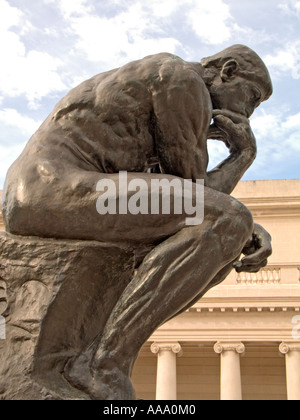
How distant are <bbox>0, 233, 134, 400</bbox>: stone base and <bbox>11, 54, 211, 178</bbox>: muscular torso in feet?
1.50

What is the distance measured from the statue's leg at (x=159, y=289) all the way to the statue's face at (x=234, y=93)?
780 mm

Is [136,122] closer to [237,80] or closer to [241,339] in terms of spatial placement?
[237,80]

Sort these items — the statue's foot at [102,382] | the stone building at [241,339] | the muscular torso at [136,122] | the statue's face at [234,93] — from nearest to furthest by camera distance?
the statue's foot at [102,382] < the muscular torso at [136,122] < the statue's face at [234,93] < the stone building at [241,339]

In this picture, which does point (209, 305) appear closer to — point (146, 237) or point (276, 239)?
point (276, 239)

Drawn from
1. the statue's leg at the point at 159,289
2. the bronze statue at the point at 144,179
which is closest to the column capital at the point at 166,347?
the bronze statue at the point at 144,179

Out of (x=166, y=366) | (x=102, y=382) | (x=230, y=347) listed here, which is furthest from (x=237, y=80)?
(x=166, y=366)

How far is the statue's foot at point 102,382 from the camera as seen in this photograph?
2.42 metres

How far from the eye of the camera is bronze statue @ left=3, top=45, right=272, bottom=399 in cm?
258

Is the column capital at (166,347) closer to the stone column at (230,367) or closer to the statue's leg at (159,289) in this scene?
the stone column at (230,367)

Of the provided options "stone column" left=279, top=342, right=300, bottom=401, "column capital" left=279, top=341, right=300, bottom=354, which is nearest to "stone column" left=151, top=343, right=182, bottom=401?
"column capital" left=279, top=341, right=300, bottom=354

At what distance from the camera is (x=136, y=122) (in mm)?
2992

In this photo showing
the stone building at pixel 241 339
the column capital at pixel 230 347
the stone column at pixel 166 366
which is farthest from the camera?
the stone column at pixel 166 366
